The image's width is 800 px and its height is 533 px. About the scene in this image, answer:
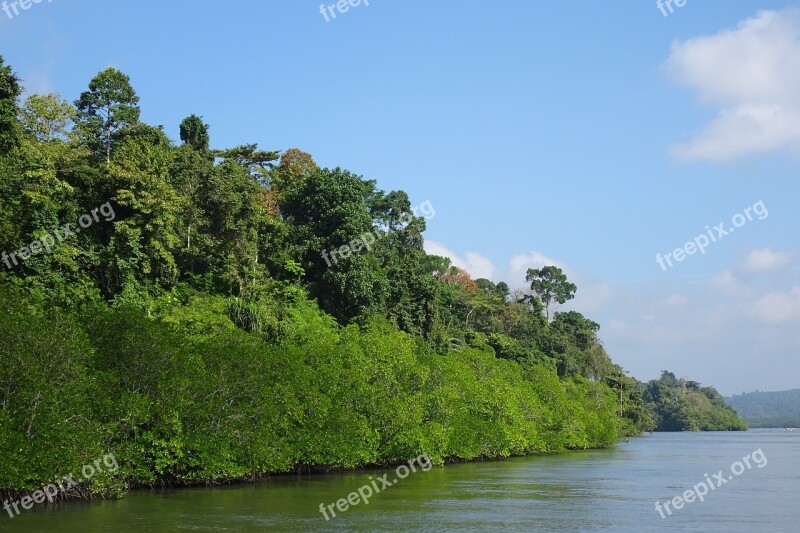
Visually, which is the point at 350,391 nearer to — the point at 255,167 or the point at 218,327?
the point at 218,327

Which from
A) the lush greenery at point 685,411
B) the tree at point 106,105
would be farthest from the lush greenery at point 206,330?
the lush greenery at point 685,411

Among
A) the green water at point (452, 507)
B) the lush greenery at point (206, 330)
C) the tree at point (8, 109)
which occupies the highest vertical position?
the tree at point (8, 109)

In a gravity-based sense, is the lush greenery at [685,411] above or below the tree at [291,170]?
below

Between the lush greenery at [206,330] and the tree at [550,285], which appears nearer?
the lush greenery at [206,330]

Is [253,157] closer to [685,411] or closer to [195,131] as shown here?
[195,131]

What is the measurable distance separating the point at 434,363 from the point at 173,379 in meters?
16.0

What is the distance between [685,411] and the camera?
124875mm

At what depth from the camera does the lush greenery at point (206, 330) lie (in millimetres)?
21875

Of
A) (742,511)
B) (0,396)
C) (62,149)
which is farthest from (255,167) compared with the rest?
(742,511)

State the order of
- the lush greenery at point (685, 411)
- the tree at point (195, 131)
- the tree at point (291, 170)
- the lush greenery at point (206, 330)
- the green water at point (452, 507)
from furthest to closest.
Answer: the lush greenery at point (685, 411) → the tree at point (291, 170) → the tree at point (195, 131) → the lush greenery at point (206, 330) → the green water at point (452, 507)

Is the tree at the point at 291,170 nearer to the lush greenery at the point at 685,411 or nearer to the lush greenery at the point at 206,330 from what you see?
the lush greenery at the point at 206,330

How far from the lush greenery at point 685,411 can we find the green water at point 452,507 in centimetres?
9647

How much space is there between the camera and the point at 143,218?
3272 centimetres

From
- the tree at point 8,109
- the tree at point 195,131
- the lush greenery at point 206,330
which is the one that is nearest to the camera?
the lush greenery at point 206,330
